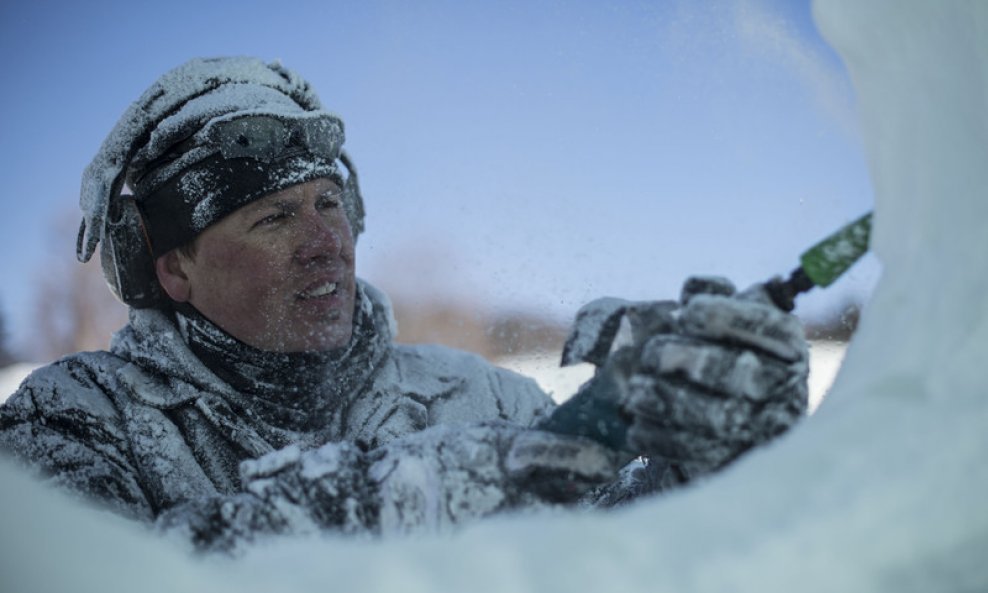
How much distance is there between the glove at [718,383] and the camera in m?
1.13

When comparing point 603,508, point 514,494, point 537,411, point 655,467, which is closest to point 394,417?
point 537,411

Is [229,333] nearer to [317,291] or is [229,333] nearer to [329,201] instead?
[317,291]

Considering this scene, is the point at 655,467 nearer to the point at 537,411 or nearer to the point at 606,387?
the point at 606,387

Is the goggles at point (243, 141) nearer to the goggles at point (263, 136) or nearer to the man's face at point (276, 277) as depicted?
the goggles at point (263, 136)

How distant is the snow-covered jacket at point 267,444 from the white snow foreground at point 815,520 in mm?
119

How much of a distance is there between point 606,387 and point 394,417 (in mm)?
1176

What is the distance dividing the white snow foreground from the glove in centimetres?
6

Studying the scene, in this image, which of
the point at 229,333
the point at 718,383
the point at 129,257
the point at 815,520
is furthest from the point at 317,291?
the point at 815,520

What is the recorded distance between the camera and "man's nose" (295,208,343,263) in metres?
2.27

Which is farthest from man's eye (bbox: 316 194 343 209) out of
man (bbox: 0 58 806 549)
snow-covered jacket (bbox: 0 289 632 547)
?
snow-covered jacket (bbox: 0 289 632 547)

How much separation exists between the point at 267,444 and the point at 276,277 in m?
0.45

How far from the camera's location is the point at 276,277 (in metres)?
2.25

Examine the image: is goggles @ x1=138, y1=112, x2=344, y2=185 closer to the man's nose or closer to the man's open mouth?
the man's nose

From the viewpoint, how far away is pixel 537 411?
258 centimetres
